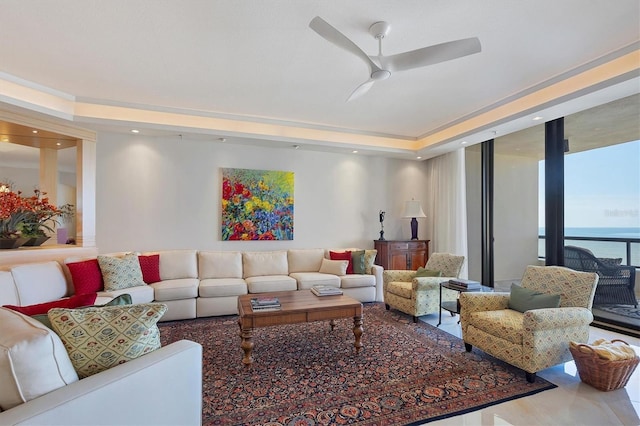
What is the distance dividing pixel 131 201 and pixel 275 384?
11.8 feet

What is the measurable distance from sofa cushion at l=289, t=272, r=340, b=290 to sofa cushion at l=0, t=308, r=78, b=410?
3.33m

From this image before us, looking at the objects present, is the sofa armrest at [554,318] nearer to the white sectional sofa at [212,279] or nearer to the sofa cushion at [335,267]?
the white sectional sofa at [212,279]

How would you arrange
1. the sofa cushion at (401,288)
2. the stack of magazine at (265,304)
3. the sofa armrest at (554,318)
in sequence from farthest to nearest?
the sofa cushion at (401,288) < the stack of magazine at (265,304) < the sofa armrest at (554,318)

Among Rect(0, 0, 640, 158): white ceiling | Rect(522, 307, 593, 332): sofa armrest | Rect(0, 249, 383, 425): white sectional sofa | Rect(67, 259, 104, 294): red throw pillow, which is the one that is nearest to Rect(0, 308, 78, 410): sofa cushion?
Rect(0, 249, 383, 425): white sectional sofa

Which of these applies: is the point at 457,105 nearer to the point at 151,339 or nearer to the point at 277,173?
the point at 277,173

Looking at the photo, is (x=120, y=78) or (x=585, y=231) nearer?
(x=120, y=78)

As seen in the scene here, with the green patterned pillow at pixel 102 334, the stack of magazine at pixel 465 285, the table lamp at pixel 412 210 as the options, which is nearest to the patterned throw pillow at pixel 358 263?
the table lamp at pixel 412 210

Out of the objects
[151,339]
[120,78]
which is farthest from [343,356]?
[120,78]

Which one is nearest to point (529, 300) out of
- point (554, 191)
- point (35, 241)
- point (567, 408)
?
point (567, 408)

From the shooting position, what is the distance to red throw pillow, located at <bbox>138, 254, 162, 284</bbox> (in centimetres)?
414

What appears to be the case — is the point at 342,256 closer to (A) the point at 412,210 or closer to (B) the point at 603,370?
(A) the point at 412,210

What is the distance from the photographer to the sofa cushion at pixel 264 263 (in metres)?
4.73

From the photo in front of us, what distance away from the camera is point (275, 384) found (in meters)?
2.46

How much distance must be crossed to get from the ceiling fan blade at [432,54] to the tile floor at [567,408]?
2503mm
